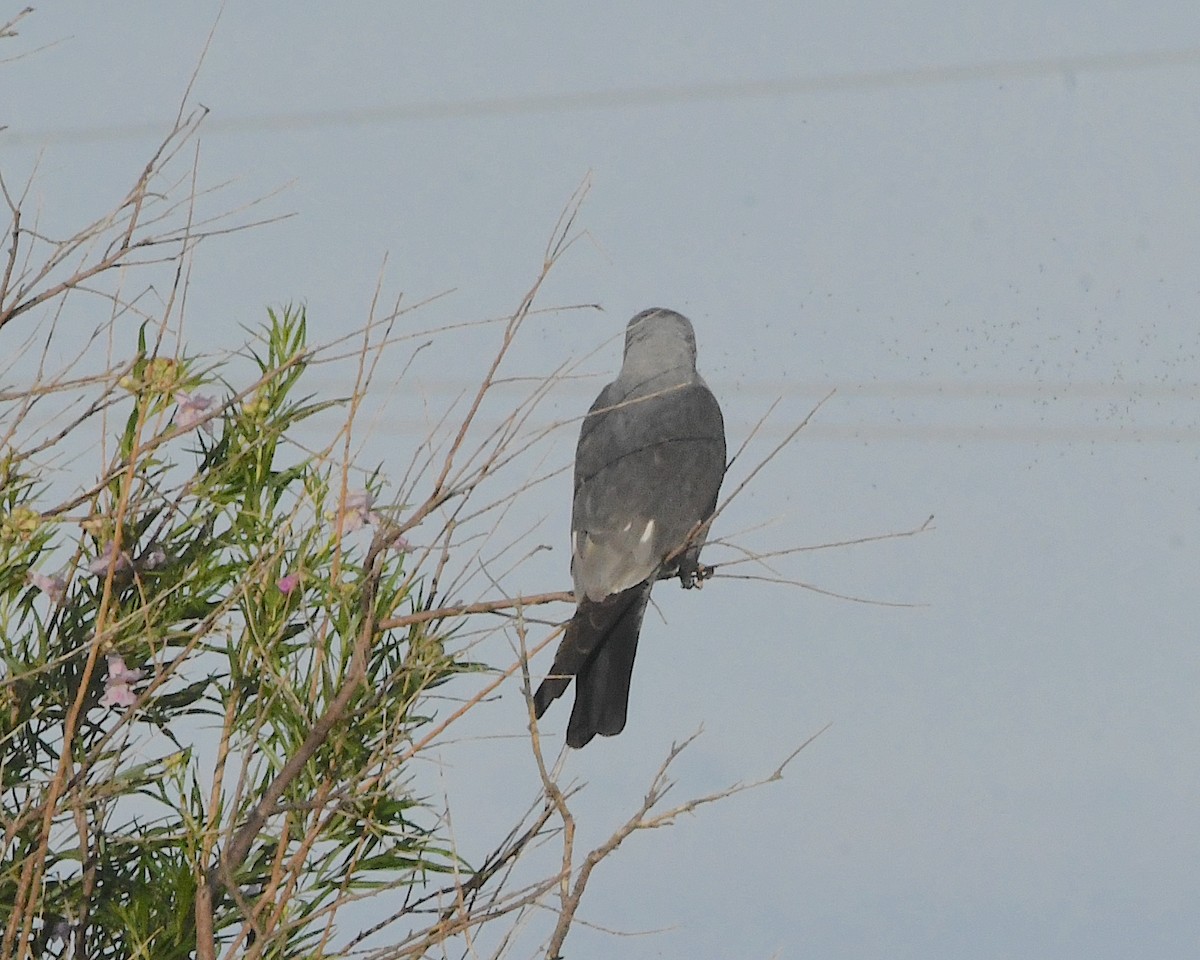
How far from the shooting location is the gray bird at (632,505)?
12.3ft

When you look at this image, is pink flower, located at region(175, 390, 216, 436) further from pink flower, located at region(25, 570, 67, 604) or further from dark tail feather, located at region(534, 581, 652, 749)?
dark tail feather, located at region(534, 581, 652, 749)

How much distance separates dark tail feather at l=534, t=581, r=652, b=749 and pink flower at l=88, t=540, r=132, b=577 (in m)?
1.05

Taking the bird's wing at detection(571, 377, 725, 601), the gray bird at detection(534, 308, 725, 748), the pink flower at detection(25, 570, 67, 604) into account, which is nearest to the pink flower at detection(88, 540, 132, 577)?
the pink flower at detection(25, 570, 67, 604)

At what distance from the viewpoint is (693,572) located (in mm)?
4285

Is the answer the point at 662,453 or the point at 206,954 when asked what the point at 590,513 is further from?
the point at 206,954

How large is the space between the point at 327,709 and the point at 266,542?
506 mm

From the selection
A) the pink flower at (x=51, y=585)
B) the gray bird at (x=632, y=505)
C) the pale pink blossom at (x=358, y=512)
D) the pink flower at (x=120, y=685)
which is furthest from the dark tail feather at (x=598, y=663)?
the pink flower at (x=51, y=585)

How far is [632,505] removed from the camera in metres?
4.27

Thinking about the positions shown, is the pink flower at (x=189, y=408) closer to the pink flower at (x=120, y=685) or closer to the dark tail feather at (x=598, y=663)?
the pink flower at (x=120, y=685)

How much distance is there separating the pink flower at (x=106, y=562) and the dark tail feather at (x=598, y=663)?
1048mm

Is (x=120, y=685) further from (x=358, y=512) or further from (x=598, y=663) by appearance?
(x=598, y=663)

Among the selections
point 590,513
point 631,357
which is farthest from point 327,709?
point 631,357

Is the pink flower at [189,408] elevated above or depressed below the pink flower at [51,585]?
above

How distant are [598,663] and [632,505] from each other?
0.59m
